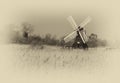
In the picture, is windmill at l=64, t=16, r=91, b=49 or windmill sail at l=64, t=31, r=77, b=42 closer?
windmill sail at l=64, t=31, r=77, b=42

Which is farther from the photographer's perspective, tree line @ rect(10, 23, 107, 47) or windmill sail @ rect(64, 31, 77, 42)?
windmill sail @ rect(64, 31, 77, 42)

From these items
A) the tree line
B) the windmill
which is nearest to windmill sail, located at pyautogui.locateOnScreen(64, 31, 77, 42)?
the windmill

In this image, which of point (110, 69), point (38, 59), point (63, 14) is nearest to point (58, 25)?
point (63, 14)

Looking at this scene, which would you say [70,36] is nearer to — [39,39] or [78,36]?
[78,36]

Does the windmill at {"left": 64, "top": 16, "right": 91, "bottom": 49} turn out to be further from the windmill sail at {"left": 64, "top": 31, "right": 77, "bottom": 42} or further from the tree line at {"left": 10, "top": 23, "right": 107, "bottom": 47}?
the tree line at {"left": 10, "top": 23, "right": 107, "bottom": 47}

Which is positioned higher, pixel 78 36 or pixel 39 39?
pixel 78 36

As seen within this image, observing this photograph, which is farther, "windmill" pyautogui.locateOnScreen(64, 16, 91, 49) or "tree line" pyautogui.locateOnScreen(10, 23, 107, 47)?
"windmill" pyautogui.locateOnScreen(64, 16, 91, 49)

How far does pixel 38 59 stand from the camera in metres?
14.1

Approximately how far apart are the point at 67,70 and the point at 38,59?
1031 millimetres

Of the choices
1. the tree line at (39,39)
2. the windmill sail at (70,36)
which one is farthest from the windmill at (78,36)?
the tree line at (39,39)

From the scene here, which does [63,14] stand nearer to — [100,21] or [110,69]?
[100,21]

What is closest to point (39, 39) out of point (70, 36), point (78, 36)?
point (70, 36)

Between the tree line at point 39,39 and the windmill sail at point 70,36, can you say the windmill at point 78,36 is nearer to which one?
the windmill sail at point 70,36

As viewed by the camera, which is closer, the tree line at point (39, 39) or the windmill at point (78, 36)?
the tree line at point (39, 39)
